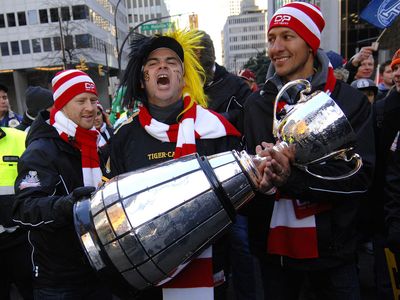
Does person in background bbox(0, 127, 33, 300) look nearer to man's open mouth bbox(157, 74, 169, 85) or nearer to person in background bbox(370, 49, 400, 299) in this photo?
man's open mouth bbox(157, 74, 169, 85)

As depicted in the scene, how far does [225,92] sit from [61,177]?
5.37ft

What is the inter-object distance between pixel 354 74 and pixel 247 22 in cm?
13361

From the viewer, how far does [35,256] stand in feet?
7.14

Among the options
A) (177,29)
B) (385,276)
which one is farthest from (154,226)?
(385,276)

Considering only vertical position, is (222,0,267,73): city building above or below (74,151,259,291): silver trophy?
above

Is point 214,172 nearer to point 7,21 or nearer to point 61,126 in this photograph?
point 61,126

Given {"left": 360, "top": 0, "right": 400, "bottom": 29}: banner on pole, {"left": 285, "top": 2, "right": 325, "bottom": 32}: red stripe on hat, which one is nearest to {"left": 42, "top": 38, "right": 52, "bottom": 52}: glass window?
{"left": 360, "top": 0, "right": 400, "bottom": 29}: banner on pole

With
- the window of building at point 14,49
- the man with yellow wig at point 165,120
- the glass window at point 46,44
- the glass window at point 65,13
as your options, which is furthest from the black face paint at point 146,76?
the window of building at point 14,49

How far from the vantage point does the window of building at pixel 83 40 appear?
38.6m

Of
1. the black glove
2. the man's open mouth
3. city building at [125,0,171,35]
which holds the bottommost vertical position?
the black glove

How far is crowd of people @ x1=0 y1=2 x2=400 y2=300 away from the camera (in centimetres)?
168

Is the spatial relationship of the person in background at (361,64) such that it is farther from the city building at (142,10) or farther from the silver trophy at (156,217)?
the city building at (142,10)

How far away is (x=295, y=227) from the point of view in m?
1.77

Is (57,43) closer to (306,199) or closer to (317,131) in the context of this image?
(306,199)
